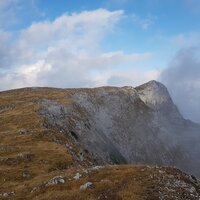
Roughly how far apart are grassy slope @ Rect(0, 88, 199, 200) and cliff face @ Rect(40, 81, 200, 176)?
1891cm

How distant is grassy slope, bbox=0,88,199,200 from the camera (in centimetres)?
3997

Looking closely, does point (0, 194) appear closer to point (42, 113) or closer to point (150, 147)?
point (42, 113)

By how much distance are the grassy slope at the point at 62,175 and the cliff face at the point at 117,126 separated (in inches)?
745

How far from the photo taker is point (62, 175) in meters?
47.5

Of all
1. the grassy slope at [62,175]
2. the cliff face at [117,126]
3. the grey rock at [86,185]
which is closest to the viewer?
the grassy slope at [62,175]

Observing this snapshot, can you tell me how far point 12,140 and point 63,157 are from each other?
1678 centimetres

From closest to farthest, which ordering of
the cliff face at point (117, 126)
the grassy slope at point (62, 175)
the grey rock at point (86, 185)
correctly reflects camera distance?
1. the grassy slope at point (62, 175)
2. the grey rock at point (86, 185)
3. the cliff face at point (117, 126)

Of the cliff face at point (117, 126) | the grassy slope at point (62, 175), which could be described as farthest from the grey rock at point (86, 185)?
the cliff face at point (117, 126)

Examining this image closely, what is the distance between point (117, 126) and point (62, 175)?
104820 mm

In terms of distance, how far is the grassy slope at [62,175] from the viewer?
3997 centimetres

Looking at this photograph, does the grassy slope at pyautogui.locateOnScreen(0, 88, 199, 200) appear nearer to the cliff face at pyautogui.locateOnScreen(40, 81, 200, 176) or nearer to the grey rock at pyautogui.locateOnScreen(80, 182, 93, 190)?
the grey rock at pyautogui.locateOnScreen(80, 182, 93, 190)

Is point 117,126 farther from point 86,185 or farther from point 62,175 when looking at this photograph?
point 86,185

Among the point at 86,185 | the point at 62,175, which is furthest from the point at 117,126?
the point at 86,185

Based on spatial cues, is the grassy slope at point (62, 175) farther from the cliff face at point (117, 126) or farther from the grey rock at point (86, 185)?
the cliff face at point (117, 126)
